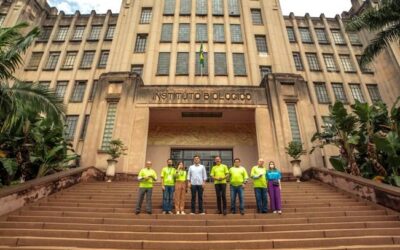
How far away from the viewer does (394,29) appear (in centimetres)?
1194

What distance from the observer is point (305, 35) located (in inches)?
982

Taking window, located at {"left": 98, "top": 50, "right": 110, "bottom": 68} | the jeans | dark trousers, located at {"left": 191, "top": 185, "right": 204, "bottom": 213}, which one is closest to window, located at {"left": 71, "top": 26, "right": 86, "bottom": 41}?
window, located at {"left": 98, "top": 50, "right": 110, "bottom": 68}

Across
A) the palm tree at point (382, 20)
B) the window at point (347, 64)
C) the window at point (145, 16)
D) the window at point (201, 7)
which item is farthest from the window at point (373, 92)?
the window at point (145, 16)

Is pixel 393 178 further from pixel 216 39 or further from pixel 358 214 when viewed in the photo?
pixel 216 39

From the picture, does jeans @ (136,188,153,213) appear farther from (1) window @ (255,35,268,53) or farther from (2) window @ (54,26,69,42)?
(2) window @ (54,26,69,42)

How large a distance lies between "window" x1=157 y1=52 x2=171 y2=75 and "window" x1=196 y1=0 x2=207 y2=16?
5395mm

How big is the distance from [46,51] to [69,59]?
2352 millimetres

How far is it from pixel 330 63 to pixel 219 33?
10927 mm

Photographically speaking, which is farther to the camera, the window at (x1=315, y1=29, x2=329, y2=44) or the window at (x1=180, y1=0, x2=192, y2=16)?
the window at (x1=315, y1=29, x2=329, y2=44)

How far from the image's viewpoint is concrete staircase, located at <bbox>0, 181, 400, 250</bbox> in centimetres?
508

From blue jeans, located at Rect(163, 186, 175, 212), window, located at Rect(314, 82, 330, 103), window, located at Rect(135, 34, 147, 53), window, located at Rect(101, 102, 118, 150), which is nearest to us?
blue jeans, located at Rect(163, 186, 175, 212)

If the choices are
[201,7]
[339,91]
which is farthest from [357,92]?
[201,7]

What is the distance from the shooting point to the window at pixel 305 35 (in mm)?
24522

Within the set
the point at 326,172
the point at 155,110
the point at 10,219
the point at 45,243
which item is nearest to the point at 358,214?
the point at 326,172
